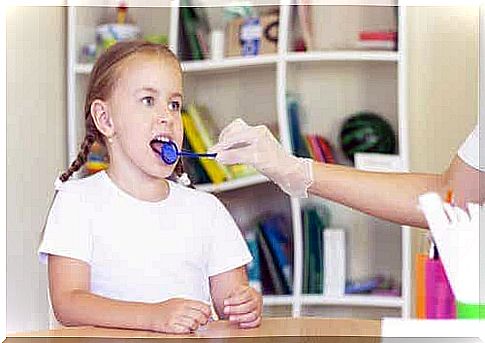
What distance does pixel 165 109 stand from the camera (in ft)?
5.01

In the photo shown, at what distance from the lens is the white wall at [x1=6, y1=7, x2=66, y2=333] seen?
5.03ft

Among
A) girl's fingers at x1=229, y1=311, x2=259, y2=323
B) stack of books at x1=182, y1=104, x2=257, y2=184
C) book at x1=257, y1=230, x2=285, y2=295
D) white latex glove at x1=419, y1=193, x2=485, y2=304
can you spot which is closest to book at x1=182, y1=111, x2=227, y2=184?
stack of books at x1=182, y1=104, x2=257, y2=184

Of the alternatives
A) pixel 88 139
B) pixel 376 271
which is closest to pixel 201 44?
pixel 88 139

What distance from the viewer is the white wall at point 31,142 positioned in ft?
5.03

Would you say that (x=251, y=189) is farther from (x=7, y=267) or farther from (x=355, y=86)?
(x=7, y=267)

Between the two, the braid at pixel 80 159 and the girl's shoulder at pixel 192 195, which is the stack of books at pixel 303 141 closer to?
the girl's shoulder at pixel 192 195

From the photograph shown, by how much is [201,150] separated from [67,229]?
235 millimetres

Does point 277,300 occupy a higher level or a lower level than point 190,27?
lower

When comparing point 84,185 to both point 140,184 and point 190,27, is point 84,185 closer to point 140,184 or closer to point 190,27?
point 140,184

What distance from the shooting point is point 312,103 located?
1.52 meters

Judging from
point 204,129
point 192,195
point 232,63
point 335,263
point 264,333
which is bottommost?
point 264,333

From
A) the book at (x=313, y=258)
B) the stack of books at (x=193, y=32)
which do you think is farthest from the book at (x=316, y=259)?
the stack of books at (x=193, y=32)

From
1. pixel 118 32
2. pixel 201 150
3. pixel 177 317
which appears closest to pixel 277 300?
pixel 177 317

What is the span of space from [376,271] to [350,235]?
0.22 feet
